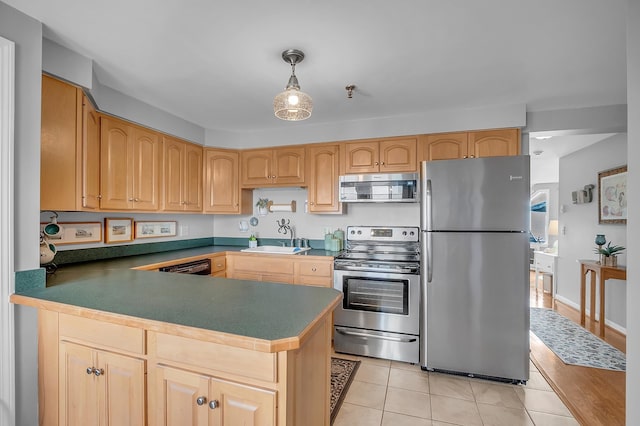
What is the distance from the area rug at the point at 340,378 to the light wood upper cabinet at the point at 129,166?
2.28m

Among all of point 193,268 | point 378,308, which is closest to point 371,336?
point 378,308

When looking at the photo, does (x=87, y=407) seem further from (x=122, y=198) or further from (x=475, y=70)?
(x=475, y=70)

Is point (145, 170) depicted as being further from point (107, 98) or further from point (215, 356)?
point (215, 356)

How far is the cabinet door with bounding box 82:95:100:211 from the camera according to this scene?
2.00 metres

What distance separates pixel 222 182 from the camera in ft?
12.1

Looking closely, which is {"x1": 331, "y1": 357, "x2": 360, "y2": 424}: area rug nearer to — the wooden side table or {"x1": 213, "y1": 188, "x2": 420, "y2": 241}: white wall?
{"x1": 213, "y1": 188, "x2": 420, "y2": 241}: white wall

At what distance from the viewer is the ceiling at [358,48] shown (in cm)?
154

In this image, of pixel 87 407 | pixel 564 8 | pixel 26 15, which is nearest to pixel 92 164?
pixel 26 15

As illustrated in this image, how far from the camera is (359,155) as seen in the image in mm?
3293

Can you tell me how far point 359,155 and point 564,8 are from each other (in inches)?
78.4

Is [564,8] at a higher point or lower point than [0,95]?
higher

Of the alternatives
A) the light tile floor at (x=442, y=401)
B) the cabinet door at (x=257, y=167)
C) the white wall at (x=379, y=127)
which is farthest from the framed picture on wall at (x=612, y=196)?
the cabinet door at (x=257, y=167)

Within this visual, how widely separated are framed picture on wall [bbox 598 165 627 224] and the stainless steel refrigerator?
2.23 meters

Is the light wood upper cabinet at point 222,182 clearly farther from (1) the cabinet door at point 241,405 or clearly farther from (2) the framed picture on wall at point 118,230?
(1) the cabinet door at point 241,405
